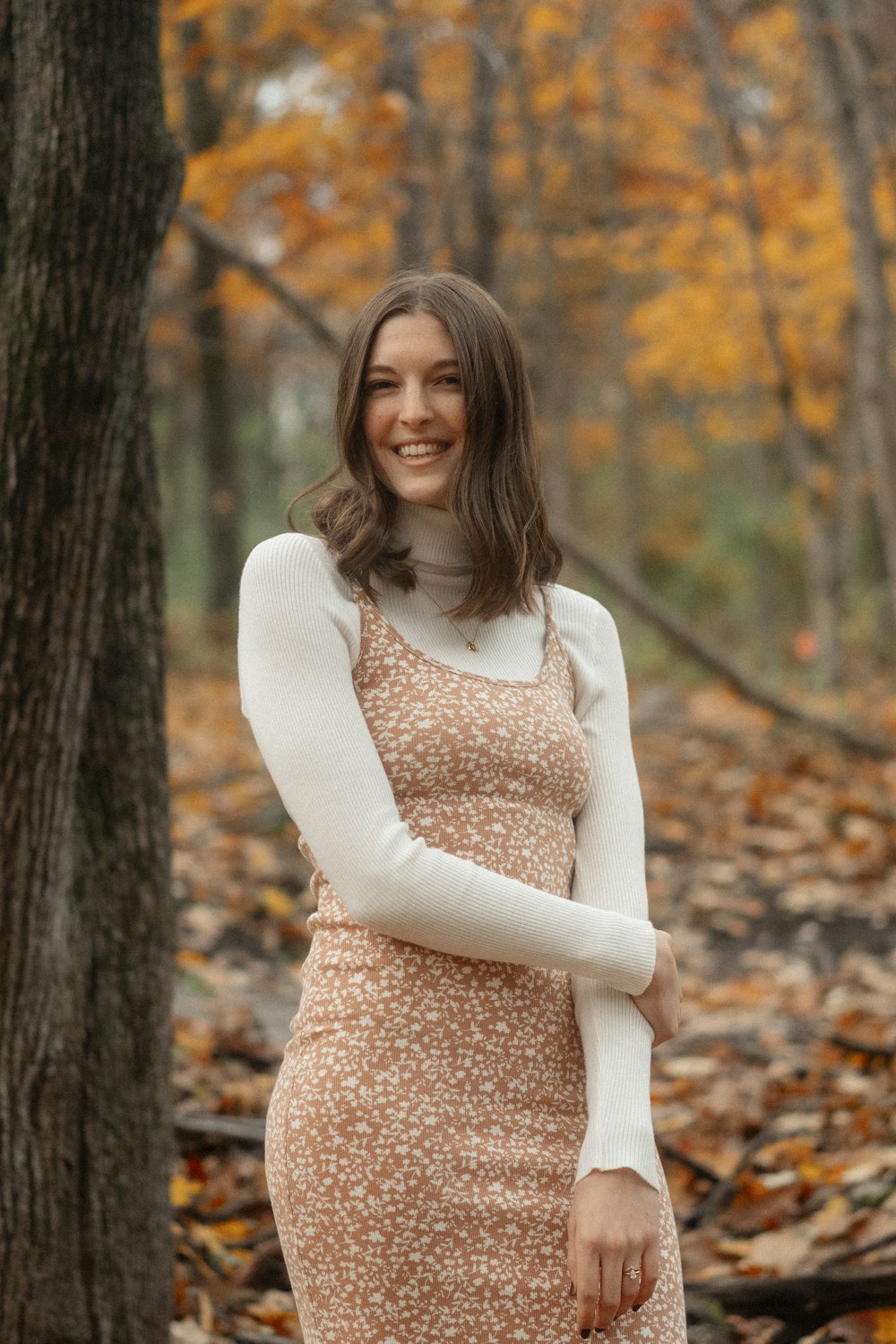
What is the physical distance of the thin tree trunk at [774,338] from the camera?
8406mm

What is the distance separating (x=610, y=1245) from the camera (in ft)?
5.70

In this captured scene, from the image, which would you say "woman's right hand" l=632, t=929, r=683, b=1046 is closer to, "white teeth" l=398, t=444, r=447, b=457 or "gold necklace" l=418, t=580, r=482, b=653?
"gold necklace" l=418, t=580, r=482, b=653

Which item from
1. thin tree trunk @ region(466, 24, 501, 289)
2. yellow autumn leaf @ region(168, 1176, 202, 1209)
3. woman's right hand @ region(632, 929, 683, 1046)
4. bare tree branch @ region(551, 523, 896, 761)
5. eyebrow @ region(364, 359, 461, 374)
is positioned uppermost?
thin tree trunk @ region(466, 24, 501, 289)

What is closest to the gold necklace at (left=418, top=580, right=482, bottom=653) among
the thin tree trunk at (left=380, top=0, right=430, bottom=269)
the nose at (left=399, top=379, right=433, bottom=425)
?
the nose at (left=399, top=379, right=433, bottom=425)

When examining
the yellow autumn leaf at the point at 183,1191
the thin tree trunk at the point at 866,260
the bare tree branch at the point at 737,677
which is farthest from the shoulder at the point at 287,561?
the thin tree trunk at the point at 866,260

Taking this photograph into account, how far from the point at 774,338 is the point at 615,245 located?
6135 mm

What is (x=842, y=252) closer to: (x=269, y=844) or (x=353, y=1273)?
(x=269, y=844)

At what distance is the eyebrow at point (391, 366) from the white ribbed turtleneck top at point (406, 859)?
0.93 ft

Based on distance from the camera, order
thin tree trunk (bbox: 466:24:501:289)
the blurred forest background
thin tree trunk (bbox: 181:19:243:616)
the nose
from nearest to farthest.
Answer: the nose → thin tree trunk (bbox: 466:24:501:289) → the blurred forest background → thin tree trunk (bbox: 181:19:243:616)

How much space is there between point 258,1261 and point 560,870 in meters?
1.85

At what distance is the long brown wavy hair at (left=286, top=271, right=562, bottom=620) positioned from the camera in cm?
201

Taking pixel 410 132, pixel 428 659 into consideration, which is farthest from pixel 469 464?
pixel 410 132

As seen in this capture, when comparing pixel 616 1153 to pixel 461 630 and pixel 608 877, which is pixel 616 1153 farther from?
pixel 461 630

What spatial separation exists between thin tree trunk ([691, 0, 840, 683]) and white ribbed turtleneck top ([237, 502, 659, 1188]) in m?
7.02
